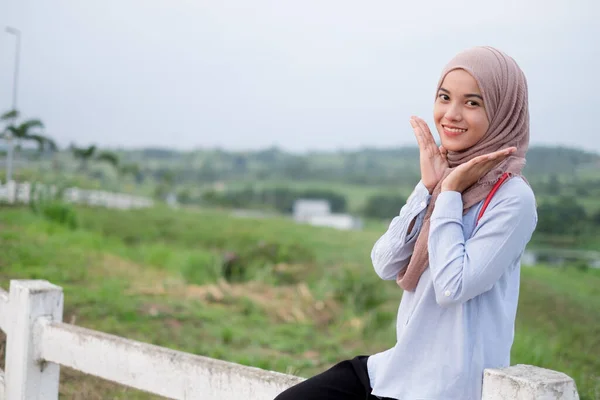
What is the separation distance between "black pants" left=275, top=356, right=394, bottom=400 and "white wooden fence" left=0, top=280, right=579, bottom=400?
5.8 inches

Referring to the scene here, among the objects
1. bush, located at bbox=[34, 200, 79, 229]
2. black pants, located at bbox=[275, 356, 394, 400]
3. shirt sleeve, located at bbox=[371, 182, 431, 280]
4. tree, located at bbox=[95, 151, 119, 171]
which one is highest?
shirt sleeve, located at bbox=[371, 182, 431, 280]

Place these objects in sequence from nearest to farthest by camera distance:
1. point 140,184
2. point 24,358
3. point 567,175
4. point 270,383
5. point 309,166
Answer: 1. point 270,383
2. point 24,358
3. point 567,175
4. point 140,184
5. point 309,166

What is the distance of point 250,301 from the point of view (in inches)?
262

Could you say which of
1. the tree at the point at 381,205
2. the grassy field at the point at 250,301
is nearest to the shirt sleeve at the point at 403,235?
the grassy field at the point at 250,301

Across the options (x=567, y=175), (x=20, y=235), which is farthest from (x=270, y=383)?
(x=567, y=175)

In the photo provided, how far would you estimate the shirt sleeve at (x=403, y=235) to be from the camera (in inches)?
Result: 62.5

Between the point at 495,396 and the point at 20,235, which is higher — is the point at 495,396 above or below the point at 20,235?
above

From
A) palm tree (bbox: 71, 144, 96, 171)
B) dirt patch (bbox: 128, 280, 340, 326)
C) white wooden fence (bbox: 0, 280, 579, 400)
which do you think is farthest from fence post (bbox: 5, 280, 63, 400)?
palm tree (bbox: 71, 144, 96, 171)

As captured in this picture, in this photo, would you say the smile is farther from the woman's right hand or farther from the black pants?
the black pants

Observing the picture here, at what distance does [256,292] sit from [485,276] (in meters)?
6.10

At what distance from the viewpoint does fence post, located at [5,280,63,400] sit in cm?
259

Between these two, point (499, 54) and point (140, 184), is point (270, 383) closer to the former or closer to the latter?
point (499, 54)

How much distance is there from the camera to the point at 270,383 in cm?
184

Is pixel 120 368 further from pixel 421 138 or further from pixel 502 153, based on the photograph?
pixel 502 153
